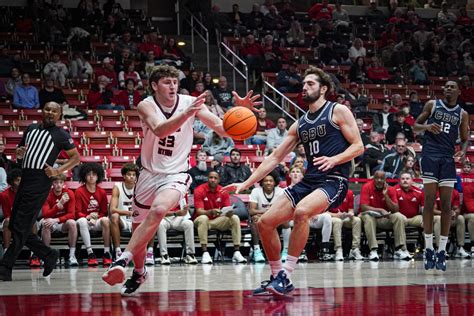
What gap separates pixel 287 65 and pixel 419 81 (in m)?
3.88

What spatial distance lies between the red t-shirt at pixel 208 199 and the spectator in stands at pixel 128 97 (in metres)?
4.85

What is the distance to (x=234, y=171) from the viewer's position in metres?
14.3

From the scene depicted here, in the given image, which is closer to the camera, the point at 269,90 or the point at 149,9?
the point at 269,90

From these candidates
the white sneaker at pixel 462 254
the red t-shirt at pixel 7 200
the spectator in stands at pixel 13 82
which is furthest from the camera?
the spectator in stands at pixel 13 82

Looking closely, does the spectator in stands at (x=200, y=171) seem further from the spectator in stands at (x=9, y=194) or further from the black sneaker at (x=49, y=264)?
the black sneaker at (x=49, y=264)

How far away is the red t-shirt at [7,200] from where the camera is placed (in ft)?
41.0

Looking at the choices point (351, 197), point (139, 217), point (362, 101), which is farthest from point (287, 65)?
point (139, 217)

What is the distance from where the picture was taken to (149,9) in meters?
26.0

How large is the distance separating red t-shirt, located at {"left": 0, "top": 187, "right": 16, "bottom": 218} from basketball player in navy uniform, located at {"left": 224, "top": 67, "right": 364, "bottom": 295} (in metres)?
6.03

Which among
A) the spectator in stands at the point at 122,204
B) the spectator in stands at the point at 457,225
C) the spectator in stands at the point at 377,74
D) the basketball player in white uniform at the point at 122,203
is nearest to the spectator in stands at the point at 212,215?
the spectator in stands at the point at 122,204

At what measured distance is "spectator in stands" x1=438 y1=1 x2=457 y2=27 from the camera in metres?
27.2

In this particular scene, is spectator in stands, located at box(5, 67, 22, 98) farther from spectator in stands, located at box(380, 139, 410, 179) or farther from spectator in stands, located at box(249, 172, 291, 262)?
spectator in stands, located at box(380, 139, 410, 179)

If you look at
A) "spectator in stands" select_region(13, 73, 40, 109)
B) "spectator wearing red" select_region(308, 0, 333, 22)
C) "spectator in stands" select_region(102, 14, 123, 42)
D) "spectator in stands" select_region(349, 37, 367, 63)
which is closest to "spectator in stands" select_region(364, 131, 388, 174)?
"spectator in stands" select_region(13, 73, 40, 109)

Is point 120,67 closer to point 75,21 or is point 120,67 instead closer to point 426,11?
point 75,21
